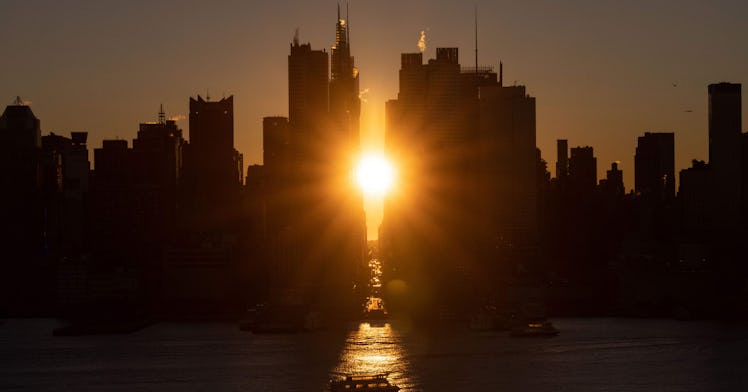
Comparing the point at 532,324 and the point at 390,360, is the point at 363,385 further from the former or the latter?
the point at 532,324

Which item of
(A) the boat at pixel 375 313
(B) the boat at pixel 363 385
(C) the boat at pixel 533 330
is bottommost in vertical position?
(A) the boat at pixel 375 313

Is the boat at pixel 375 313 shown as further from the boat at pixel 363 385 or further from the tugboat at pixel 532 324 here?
the boat at pixel 363 385

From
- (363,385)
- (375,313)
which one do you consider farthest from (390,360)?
Answer: (375,313)

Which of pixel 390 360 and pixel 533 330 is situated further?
pixel 533 330

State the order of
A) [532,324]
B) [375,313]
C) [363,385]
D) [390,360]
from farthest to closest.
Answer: [375,313]
[532,324]
[390,360]
[363,385]

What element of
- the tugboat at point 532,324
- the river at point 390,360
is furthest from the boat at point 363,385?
the tugboat at point 532,324

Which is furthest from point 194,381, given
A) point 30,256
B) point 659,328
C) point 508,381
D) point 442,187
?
point 442,187

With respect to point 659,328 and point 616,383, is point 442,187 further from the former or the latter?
point 616,383
